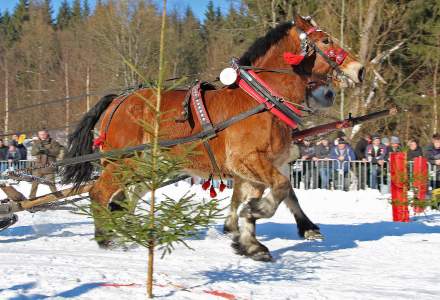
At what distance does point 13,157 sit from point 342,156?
8.77m

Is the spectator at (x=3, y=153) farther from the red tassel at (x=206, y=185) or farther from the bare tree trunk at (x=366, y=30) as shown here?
the red tassel at (x=206, y=185)

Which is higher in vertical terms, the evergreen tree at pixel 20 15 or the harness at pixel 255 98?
the evergreen tree at pixel 20 15

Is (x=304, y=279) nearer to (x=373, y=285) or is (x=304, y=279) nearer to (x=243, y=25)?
(x=373, y=285)

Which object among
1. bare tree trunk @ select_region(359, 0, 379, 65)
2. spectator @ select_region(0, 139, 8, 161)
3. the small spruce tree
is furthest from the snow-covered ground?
bare tree trunk @ select_region(359, 0, 379, 65)

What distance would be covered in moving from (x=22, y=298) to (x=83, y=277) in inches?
→ 26.5

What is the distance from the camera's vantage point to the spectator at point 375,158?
42.7 ft

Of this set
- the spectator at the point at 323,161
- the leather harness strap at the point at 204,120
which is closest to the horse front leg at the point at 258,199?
the leather harness strap at the point at 204,120

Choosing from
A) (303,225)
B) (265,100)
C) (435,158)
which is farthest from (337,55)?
(435,158)

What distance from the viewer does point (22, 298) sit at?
415 centimetres

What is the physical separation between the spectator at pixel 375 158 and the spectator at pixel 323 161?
87cm

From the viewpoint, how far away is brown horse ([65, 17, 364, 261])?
6.16m

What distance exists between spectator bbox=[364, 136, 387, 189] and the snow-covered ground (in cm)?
414

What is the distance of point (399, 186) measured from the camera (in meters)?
9.46

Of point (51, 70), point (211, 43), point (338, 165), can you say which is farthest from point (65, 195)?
point (51, 70)
